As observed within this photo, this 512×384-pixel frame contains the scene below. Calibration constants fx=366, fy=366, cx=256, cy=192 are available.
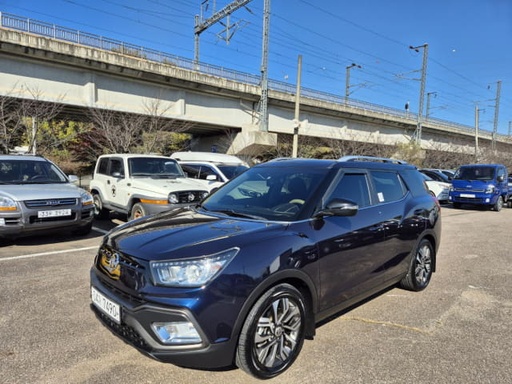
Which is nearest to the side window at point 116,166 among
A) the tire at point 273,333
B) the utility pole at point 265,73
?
the tire at point 273,333

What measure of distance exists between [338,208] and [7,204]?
574 centimetres

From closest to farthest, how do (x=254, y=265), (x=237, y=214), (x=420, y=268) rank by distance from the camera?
(x=254, y=265)
(x=237, y=214)
(x=420, y=268)

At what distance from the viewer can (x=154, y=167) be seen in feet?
30.5

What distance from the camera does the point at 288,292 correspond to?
9.12ft

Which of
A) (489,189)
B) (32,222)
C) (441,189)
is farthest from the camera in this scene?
(441,189)

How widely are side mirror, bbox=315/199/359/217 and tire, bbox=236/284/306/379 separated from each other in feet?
2.47

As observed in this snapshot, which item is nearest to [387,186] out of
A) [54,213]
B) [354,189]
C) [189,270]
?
[354,189]

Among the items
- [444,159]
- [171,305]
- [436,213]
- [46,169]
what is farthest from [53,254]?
[444,159]

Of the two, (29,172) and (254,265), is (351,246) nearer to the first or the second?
(254,265)

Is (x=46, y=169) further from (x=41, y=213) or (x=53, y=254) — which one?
(x=53, y=254)

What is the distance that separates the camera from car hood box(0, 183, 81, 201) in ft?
20.6

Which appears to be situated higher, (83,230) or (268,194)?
(268,194)

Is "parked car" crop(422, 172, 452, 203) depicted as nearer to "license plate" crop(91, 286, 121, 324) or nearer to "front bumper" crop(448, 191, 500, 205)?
"front bumper" crop(448, 191, 500, 205)

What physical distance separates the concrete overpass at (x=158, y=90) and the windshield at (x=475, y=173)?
14.6 metres
